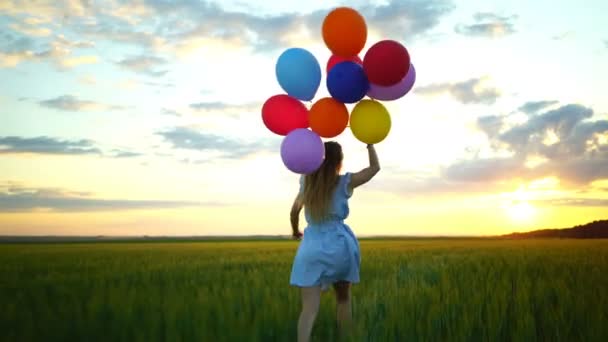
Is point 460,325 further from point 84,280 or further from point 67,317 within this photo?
point 84,280

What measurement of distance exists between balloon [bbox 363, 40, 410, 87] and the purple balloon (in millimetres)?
145

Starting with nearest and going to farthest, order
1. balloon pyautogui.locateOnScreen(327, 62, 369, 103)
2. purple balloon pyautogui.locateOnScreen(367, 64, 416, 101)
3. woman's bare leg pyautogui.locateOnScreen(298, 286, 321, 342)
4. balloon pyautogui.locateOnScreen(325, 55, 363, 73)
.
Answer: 1. woman's bare leg pyautogui.locateOnScreen(298, 286, 321, 342)
2. balloon pyautogui.locateOnScreen(327, 62, 369, 103)
3. purple balloon pyautogui.locateOnScreen(367, 64, 416, 101)
4. balloon pyautogui.locateOnScreen(325, 55, 363, 73)

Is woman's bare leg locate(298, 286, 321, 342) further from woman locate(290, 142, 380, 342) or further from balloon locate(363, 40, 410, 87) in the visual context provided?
balloon locate(363, 40, 410, 87)

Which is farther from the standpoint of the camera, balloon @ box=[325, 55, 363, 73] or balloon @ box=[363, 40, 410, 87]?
balloon @ box=[325, 55, 363, 73]

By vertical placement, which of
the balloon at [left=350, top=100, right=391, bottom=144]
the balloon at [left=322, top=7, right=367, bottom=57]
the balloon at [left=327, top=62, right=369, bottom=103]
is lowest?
the balloon at [left=350, top=100, right=391, bottom=144]

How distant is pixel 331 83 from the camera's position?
13.7 feet

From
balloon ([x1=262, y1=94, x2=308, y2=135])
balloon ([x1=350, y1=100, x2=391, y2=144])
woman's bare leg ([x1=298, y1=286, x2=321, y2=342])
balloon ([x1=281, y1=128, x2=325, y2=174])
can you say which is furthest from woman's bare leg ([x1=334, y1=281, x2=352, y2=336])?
balloon ([x1=262, y1=94, x2=308, y2=135])

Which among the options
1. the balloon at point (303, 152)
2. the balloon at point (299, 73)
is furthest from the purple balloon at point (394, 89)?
the balloon at point (303, 152)

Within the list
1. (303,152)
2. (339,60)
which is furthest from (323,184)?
(339,60)

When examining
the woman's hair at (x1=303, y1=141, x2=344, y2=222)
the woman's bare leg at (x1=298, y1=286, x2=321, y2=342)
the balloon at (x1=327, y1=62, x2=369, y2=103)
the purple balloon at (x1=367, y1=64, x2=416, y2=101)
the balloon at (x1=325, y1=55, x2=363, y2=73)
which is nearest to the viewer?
the woman's bare leg at (x1=298, y1=286, x2=321, y2=342)

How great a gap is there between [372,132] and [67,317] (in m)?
3.33

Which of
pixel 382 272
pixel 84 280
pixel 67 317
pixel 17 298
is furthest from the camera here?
pixel 382 272

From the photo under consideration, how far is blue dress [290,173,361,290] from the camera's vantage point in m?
3.88

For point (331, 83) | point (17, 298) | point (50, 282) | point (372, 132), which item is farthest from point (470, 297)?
point (50, 282)
